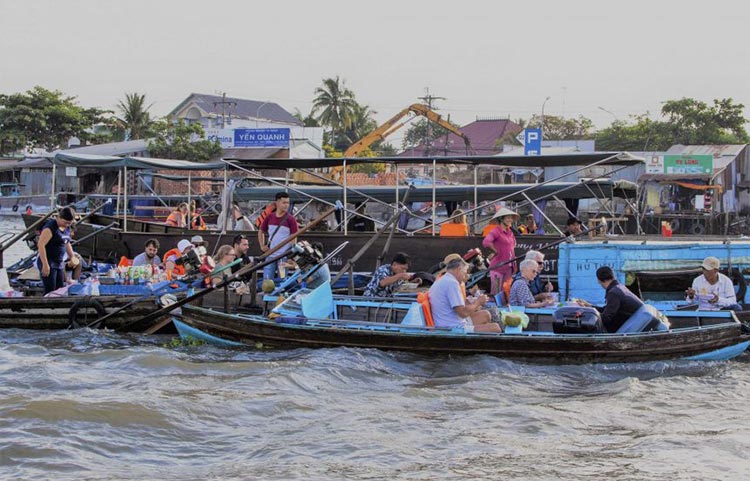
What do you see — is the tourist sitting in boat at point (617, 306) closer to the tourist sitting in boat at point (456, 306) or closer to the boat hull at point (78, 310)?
the tourist sitting in boat at point (456, 306)

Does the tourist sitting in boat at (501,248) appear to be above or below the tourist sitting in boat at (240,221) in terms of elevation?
below

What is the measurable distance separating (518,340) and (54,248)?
265 inches

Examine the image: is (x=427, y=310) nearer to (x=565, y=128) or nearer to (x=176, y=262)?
(x=176, y=262)

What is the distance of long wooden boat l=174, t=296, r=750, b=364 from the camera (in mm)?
10469

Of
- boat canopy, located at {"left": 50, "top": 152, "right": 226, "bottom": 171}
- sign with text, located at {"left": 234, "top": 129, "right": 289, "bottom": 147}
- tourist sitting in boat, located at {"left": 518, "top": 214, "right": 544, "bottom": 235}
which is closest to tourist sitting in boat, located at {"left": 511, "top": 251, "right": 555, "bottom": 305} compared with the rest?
tourist sitting in boat, located at {"left": 518, "top": 214, "right": 544, "bottom": 235}

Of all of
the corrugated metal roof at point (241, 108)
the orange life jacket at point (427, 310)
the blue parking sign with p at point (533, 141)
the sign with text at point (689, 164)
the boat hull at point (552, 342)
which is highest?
the corrugated metal roof at point (241, 108)

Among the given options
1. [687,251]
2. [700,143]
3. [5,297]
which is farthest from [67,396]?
[700,143]

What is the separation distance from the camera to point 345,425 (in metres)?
8.46

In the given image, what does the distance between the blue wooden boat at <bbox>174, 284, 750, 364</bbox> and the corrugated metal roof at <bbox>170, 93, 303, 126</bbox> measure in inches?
2018

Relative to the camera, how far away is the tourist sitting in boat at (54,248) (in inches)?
494

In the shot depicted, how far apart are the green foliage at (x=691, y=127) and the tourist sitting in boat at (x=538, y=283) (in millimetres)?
33386

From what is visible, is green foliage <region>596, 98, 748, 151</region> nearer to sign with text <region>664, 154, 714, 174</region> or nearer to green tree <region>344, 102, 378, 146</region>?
sign with text <region>664, 154, 714, 174</region>

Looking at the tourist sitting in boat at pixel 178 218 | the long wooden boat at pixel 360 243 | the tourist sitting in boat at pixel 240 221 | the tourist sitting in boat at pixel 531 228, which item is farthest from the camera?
the tourist sitting in boat at pixel 178 218

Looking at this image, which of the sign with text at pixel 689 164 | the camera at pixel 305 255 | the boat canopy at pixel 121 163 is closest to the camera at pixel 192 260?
the camera at pixel 305 255
